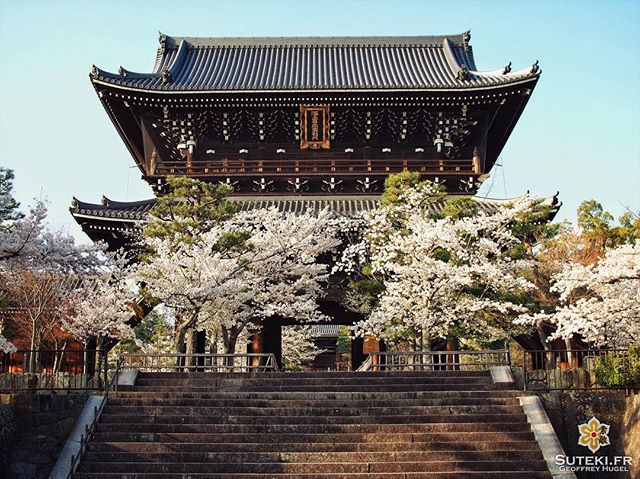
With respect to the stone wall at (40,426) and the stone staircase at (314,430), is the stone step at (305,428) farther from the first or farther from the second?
the stone wall at (40,426)

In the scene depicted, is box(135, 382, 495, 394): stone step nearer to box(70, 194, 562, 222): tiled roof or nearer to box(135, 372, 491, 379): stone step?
box(135, 372, 491, 379): stone step

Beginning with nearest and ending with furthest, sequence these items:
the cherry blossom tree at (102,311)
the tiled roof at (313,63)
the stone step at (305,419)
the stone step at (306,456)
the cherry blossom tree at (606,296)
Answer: the stone step at (306,456) → the stone step at (305,419) → the cherry blossom tree at (606,296) → the cherry blossom tree at (102,311) → the tiled roof at (313,63)

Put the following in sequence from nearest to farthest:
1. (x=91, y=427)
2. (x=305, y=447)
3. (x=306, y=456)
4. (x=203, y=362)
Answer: (x=306, y=456), (x=305, y=447), (x=91, y=427), (x=203, y=362)

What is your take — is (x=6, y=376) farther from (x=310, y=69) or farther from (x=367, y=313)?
(x=310, y=69)

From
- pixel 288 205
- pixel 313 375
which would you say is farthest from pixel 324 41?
pixel 313 375

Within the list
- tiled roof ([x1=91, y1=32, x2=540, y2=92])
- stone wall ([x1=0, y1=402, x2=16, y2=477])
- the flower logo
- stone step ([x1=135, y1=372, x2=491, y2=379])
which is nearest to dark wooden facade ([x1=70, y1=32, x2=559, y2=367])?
tiled roof ([x1=91, y1=32, x2=540, y2=92])

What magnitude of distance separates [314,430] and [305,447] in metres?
0.68

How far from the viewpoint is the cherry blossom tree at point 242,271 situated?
2191 cm

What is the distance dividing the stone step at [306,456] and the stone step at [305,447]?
0.15 meters

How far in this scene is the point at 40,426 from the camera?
1645cm

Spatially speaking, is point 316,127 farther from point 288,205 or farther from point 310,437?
point 310,437

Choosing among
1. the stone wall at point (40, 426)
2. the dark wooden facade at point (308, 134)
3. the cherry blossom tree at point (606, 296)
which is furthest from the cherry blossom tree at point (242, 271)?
the cherry blossom tree at point (606, 296)

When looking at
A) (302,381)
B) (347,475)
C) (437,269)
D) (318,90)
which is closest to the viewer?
(347,475)

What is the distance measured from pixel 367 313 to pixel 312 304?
6.60 ft
